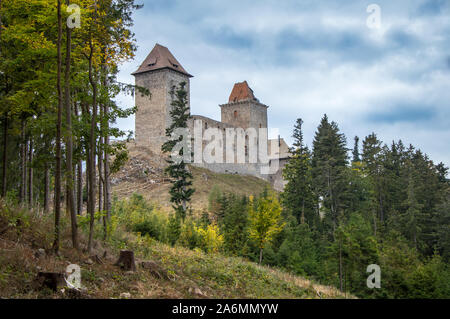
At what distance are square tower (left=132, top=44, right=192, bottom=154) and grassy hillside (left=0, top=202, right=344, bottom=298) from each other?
164 ft

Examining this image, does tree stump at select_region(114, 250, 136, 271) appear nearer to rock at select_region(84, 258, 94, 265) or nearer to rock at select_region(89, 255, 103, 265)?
rock at select_region(89, 255, 103, 265)

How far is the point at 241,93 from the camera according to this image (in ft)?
289

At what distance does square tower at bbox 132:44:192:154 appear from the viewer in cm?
6675

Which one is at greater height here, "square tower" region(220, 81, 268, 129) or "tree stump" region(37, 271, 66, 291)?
"square tower" region(220, 81, 268, 129)

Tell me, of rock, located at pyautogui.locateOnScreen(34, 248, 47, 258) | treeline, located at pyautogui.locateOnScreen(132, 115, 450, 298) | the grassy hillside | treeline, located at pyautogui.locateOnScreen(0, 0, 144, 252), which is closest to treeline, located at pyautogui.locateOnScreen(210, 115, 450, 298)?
treeline, located at pyautogui.locateOnScreen(132, 115, 450, 298)

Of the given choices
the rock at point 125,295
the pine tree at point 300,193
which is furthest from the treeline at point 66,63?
the pine tree at point 300,193

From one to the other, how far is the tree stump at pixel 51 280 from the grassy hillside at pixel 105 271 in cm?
14

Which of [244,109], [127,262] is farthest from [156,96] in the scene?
[127,262]

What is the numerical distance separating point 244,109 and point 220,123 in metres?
8.57

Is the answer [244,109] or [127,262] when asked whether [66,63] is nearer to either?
[127,262]

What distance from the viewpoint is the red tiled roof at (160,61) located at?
67.4 meters

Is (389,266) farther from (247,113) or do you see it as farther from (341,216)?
(247,113)

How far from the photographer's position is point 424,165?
61469mm

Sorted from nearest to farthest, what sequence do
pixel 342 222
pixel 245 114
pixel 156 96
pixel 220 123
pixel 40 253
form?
1. pixel 40 253
2. pixel 342 222
3. pixel 156 96
4. pixel 220 123
5. pixel 245 114
